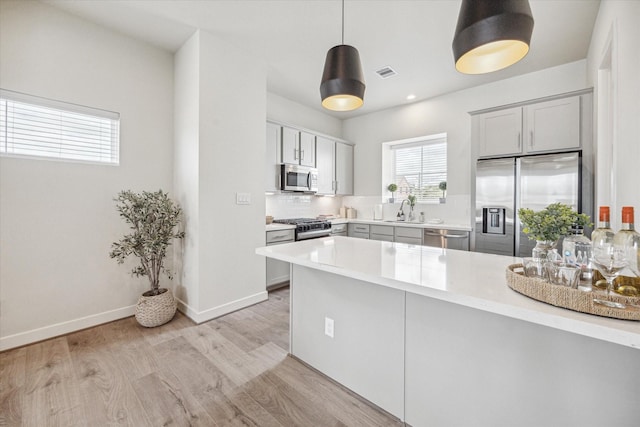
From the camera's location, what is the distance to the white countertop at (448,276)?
2.54ft

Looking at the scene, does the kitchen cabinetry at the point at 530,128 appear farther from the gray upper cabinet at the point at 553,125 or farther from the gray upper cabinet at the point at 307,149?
the gray upper cabinet at the point at 307,149

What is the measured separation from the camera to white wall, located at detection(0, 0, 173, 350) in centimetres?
228

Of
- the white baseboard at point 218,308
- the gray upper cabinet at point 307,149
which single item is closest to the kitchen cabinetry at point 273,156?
the gray upper cabinet at point 307,149

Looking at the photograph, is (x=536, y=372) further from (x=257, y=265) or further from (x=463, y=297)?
(x=257, y=265)

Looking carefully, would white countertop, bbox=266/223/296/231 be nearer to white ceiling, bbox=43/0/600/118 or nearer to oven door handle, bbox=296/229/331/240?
oven door handle, bbox=296/229/331/240

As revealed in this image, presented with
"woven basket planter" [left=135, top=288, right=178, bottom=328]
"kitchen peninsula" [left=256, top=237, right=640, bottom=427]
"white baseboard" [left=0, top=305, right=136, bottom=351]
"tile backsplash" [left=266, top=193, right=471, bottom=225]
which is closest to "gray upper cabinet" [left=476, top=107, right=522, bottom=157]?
"tile backsplash" [left=266, top=193, right=471, bottom=225]

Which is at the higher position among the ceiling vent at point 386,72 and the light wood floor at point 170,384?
the ceiling vent at point 386,72

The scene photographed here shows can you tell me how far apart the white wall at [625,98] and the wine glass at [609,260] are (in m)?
1.04

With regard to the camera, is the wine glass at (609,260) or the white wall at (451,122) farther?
the white wall at (451,122)

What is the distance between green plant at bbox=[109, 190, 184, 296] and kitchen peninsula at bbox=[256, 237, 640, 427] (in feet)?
4.93

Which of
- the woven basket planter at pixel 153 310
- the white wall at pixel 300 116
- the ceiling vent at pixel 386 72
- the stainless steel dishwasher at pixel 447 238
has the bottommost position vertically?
the woven basket planter at pixel 153 310

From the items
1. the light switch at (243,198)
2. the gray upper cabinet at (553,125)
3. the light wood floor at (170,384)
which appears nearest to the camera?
the light wood floor at (170,384)

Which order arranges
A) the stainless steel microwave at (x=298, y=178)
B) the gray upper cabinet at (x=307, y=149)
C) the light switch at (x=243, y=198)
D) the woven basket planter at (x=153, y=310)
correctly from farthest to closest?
the gray upper cabinet at (x=307, y=149) < the stainless steel microwave at (x=298, y=178) < the light switch at (x=243, y=198) < the woven basket planter at (x=153, y=310)

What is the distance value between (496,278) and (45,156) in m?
3.52
